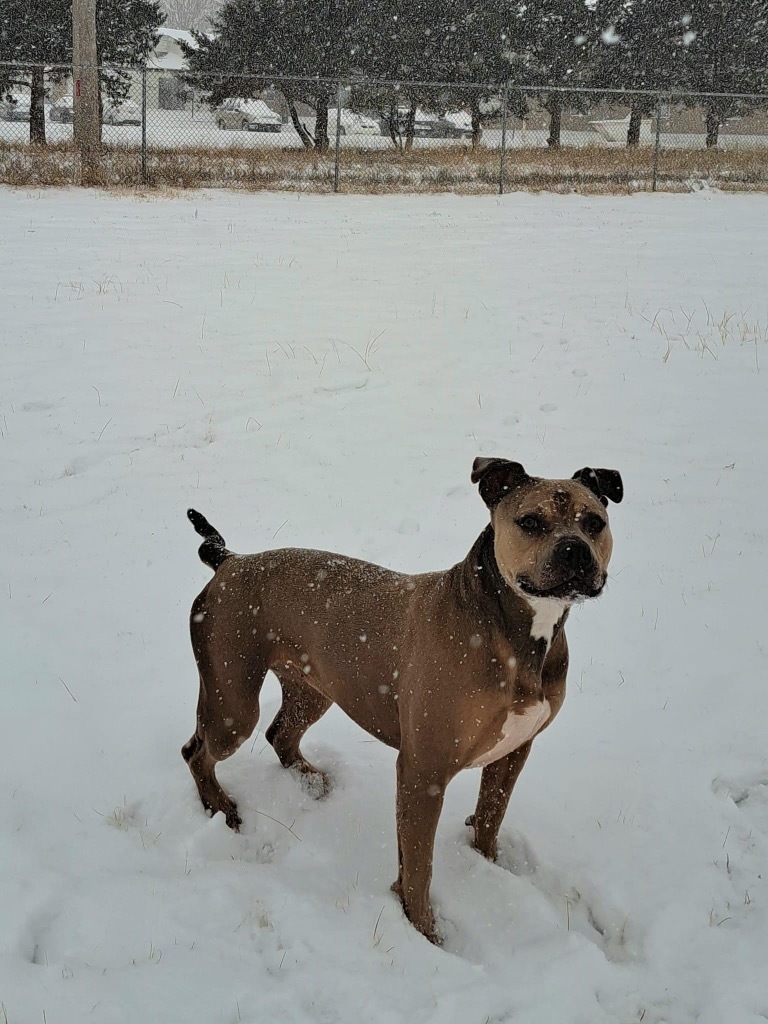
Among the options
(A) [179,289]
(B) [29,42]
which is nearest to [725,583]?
(A) [179,289]

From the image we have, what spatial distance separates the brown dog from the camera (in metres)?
2.51

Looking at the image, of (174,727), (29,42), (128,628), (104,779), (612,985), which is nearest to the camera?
(612,985)

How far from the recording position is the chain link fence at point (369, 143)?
16234 mm

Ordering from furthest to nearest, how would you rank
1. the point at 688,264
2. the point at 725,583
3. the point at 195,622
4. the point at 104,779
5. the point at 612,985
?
the point at 688,264 < the point at 725,583 < the point at 104,779 < the point at 195,622 < the point at 612,985

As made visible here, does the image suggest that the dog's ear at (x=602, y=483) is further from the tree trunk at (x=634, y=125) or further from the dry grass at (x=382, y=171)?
the tree trunk at (x=634, y=125)

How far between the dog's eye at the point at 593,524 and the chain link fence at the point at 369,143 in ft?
45.6

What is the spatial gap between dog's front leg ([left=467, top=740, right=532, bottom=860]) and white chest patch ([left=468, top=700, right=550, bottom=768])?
6.1 inches

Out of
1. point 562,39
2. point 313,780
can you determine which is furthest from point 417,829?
point 562,39

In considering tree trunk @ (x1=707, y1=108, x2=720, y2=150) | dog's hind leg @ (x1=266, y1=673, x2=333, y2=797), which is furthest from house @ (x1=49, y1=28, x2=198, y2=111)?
dog's hind leg @ (x1=266, y1=673, x2=333, y2=797)

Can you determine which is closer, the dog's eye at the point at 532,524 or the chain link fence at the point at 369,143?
the dog's eye at the point at 532,524

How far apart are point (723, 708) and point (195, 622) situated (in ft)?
7.73

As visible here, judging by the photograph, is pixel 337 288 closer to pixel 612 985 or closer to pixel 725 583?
pixel 725 583

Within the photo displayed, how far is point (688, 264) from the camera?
35.6 feet

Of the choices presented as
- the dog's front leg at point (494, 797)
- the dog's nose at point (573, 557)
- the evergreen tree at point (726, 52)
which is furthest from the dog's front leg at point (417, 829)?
the evergreen tree at point (726, 52)
